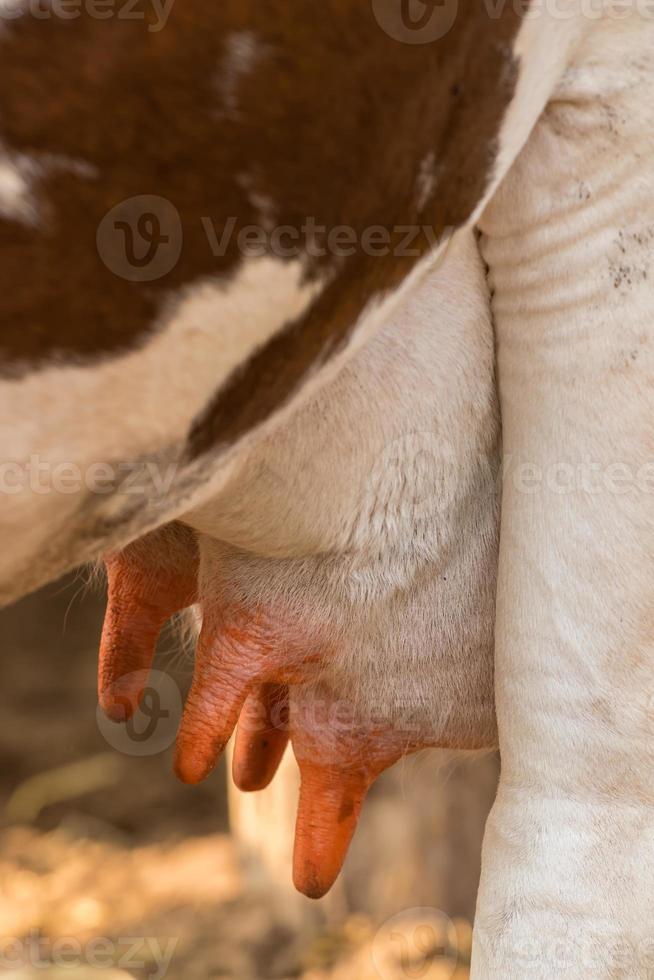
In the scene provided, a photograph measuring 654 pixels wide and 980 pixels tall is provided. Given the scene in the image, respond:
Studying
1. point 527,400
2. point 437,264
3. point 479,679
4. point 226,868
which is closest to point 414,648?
point 479,679

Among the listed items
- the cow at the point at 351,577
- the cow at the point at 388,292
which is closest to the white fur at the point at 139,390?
the cow at the point at 388,292

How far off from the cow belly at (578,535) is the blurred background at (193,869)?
25.6 inches

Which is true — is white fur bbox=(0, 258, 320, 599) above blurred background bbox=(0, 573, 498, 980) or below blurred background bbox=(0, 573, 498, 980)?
above

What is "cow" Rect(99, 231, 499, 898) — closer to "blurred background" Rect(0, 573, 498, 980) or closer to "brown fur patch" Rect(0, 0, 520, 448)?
"brown fur patch" Rect(0, 0, 520, 448)

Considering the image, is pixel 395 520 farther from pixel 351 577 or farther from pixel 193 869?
pixel 193 869

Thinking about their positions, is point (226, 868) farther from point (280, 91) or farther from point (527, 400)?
point (280, 91)

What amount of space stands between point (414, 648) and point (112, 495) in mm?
332

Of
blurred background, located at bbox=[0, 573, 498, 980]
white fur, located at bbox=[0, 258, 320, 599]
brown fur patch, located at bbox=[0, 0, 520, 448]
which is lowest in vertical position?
blurred background, located at bbox=[0, 573, 498, 980]

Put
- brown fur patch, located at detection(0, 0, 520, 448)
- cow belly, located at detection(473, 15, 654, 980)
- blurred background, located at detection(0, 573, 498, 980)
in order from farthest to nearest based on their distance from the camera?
blurred background, located at detection(0, 573, 498, 980) → cow belly, located at detection(473, 15, 654, 980) → brown fur patch, located at detection(0, 0, 520, 448)

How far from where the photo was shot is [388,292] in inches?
25.0

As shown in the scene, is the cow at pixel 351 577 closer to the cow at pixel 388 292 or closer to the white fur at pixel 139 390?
the cow at pixel 388 292

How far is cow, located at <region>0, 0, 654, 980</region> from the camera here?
0.51 m

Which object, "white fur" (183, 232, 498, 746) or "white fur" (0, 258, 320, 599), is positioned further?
"white fur" (183, 232, 498, 746)

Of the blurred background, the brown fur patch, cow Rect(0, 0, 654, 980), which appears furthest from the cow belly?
the blurred background
